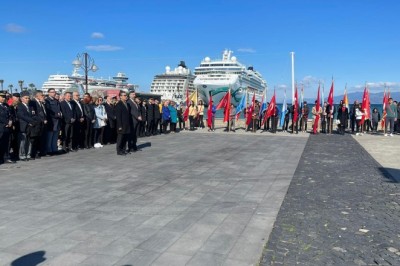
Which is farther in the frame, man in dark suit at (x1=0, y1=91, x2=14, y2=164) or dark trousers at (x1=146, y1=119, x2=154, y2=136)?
dark trousers at (x1=146, y1=119, x2=154, y2=136)

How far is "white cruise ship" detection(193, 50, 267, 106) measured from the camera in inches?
2633

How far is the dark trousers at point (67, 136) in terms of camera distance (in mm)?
12172

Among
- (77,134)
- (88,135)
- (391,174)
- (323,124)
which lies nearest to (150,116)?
(88,135)

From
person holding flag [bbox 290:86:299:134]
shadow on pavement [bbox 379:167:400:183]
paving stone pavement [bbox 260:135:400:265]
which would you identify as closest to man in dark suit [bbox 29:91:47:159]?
paving stone pavement [bbox 260:135:400:265]

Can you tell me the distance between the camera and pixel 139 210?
5.72m

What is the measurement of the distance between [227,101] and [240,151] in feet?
31.7

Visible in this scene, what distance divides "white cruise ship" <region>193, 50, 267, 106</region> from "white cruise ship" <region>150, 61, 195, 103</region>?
1373cm

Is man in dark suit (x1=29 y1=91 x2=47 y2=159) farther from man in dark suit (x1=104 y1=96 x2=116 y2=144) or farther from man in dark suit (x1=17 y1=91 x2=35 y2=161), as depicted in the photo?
man in dark suit (x1=104 y1=96 x2=116 y2=144)

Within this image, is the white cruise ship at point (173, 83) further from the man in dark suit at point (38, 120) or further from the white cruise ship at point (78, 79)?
the man in dark suit at point (38, 120)

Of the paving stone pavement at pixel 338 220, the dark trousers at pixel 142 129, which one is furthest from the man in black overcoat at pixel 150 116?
the paving stone pavement at pixel 338 220

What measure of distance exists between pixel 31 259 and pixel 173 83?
290 ft

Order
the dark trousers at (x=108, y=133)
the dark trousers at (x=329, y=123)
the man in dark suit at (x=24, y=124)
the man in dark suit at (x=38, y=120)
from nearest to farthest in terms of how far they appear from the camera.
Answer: the man in dark suit at (x=24, y=124), the man in dark suit at (x=38, y=120), the dark trousers at (x=108, y=133), the dark trousers at (x=329, y=123)

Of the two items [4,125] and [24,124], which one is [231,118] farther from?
[4,125]

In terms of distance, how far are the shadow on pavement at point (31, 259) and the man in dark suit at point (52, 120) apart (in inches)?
310
